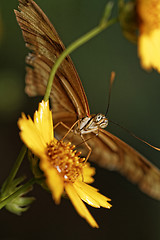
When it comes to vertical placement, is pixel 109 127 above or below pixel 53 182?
above

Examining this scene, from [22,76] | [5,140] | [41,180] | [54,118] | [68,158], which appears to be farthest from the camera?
[5,140]

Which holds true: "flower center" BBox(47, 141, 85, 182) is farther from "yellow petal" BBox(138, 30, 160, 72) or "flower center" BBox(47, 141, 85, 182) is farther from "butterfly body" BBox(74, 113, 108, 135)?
"yellow petal" BBox(138, 30, 160, 72)

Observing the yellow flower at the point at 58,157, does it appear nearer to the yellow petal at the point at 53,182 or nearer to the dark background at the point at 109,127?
the yellow petal at the point at 53,182

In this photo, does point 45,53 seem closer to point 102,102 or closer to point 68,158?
point 68,158

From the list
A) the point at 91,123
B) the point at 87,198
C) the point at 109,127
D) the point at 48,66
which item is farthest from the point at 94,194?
the point at 109,127

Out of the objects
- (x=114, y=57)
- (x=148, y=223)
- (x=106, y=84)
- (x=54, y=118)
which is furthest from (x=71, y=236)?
(x=54, y=118)

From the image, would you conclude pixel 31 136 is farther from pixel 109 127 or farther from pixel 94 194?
pixel 109 127
